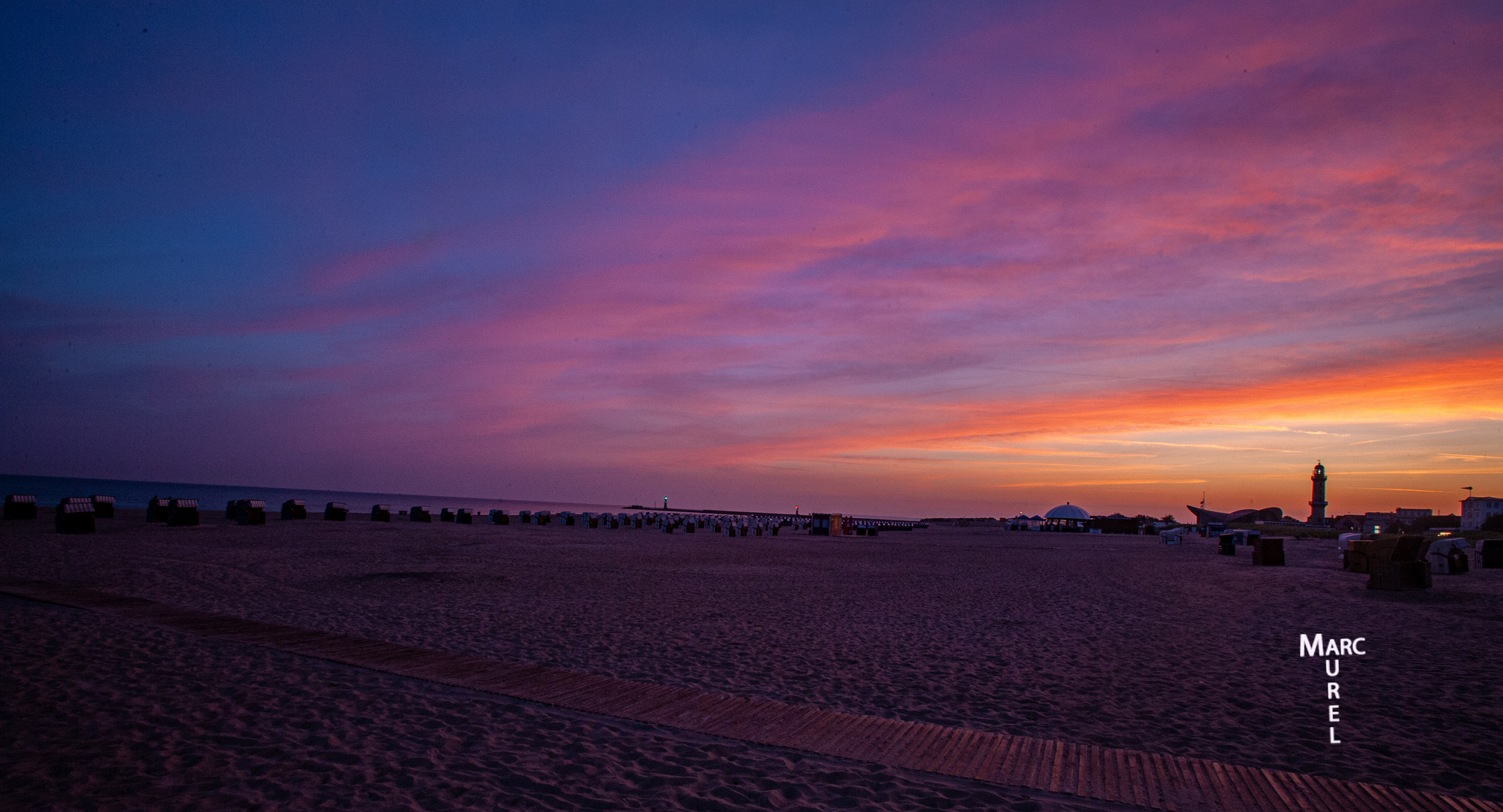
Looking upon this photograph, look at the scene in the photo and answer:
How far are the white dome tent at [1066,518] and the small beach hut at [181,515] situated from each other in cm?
7958

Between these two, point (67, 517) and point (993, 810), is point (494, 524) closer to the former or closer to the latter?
point (67, 517)

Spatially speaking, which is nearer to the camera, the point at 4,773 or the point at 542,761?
the point at 4,773

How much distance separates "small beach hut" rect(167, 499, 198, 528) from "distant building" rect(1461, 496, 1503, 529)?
16171 cm

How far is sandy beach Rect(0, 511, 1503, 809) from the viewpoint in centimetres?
451

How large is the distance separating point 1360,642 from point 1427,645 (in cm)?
69

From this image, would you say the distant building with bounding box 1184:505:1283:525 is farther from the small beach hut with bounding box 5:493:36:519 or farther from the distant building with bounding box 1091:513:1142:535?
the small beach hut with bounding box 5:493:36:519

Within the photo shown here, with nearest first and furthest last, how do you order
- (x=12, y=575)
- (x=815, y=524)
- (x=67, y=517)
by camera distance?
(x=12, y=575) < (x=67, y=517) < (x=815, y=524)

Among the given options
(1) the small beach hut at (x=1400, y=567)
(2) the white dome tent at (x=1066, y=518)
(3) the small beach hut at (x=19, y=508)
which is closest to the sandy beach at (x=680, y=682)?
(1) the small beach hut at (x=1400, y=567)

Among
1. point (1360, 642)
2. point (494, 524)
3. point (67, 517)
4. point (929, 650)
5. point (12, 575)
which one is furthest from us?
point (494, 524)

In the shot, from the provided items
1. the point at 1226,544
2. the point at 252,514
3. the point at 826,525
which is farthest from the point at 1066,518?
the point at 252,514

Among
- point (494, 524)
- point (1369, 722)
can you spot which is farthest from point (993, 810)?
point (494, 524)

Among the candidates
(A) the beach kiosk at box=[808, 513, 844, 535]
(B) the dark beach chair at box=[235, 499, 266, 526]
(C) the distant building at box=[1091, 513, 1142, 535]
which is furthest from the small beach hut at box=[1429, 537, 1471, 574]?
(C) the distant building at box=[1091, 513, 1142, 535]

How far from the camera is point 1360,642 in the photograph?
398 inches

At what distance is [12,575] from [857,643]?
12.9 metres
